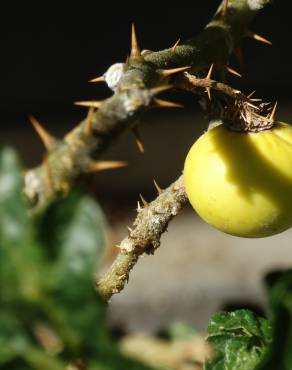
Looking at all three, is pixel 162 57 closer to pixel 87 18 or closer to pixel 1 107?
pixel 87 18

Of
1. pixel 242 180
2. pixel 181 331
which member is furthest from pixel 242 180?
pixel 181 331

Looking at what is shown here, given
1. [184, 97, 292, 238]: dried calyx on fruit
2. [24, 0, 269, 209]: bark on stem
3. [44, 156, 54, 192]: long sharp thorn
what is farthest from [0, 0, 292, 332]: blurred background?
[44, 156, 54, 192]: long sharp thorn

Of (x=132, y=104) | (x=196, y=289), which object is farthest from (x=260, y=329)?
(x=196, y=289)

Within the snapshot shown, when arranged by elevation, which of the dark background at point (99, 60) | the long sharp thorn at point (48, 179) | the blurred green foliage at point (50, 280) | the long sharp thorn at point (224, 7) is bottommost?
the blurred green foliage at point (50, 280)

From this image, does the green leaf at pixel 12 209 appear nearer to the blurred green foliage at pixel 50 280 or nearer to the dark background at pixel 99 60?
the blurred green foliage at pixel 50 280

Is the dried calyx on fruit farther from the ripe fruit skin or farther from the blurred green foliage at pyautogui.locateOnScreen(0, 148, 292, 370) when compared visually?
the blurred green foliage at pyautogui.locateOnScreen(0, 148, 292, 370)

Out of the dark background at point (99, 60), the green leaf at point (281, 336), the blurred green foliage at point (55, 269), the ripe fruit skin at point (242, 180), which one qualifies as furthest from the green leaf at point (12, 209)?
the dark background at point (99, 60)
